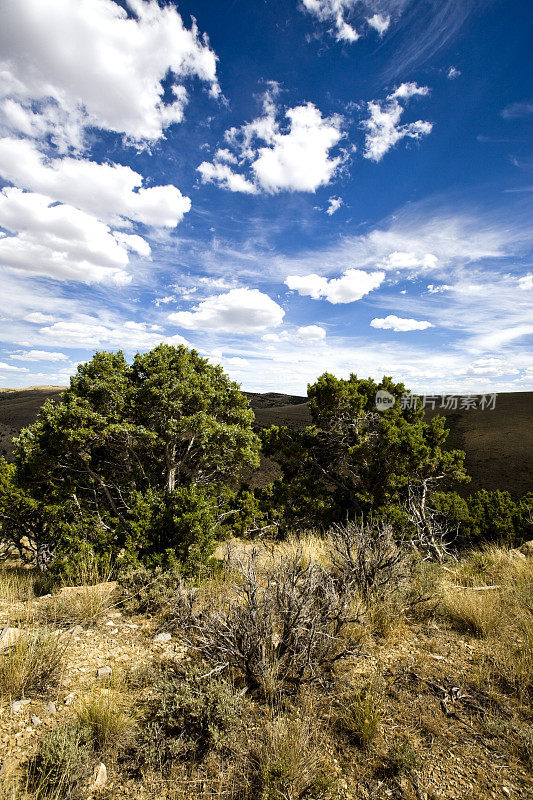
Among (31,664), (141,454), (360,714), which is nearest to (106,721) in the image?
(31,664)

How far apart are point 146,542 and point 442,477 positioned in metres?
9.16

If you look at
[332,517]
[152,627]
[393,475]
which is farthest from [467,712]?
[332,517]

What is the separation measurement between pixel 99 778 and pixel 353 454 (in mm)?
9049

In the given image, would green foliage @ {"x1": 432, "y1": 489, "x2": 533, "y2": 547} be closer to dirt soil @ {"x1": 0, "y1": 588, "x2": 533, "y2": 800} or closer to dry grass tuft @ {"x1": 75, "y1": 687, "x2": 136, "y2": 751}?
dirt soil @ {"x1": 0, "y1": 588, "x2": 533, "y2": 800}

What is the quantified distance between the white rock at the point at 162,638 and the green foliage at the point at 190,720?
3.06 ft

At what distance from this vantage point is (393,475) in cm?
975

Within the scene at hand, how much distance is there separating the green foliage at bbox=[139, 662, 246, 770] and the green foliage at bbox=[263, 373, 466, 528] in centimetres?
788

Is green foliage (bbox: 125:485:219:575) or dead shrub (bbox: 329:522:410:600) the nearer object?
dead shrub (bbox: 329:522:410:600)

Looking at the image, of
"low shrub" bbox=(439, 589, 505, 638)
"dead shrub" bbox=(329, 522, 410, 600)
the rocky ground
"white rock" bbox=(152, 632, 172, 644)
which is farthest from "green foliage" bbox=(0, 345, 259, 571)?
"low shrub" bbox=(439, 589, 505, 638)

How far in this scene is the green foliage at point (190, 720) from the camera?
8.07 ft

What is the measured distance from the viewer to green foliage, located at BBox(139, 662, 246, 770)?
246 cm

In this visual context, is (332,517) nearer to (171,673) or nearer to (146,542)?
(146,542)

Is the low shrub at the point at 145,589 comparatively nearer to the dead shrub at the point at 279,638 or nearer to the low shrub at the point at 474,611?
the dead shrub at the point at 279,638

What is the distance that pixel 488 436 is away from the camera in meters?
41.1
